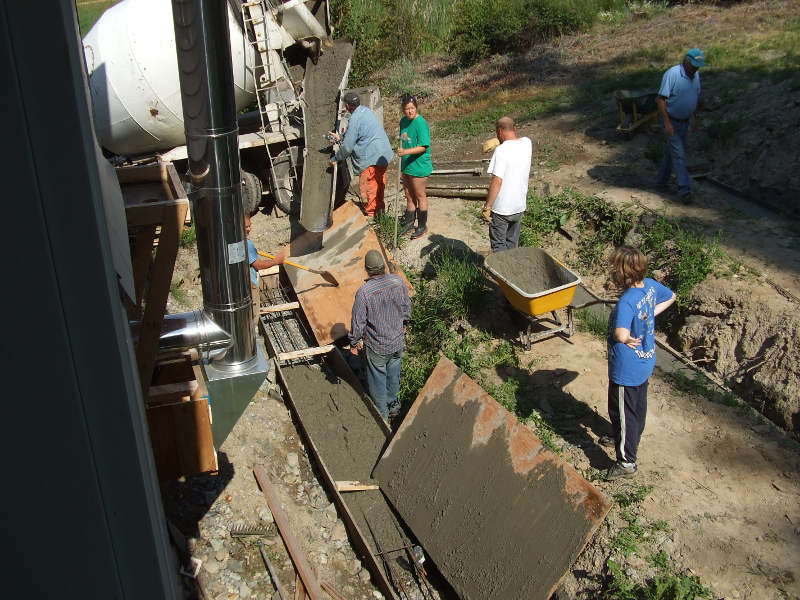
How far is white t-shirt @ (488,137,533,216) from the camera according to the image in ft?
23.1

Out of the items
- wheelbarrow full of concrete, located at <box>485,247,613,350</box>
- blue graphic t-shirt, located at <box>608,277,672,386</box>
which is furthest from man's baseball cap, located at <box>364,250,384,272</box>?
blue graphic t-shirt, located at <box>608,277,672,386</box>

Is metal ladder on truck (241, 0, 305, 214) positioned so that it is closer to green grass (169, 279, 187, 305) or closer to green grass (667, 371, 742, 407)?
green grass (169, 279, 187, 305)

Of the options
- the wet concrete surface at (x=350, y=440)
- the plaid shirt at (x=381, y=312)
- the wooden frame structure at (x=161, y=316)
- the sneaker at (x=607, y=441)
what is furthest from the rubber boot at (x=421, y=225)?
the wooden frame structure at (x=161, y=316)

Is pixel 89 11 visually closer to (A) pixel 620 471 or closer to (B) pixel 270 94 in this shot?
(B) pixel 270 94

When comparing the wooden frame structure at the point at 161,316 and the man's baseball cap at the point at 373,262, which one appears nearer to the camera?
the wooden frame structure at the point at 161,316

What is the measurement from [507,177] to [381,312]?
6.99 feet

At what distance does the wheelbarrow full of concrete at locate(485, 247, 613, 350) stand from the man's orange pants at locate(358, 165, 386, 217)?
9.05ft

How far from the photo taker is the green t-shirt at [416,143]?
8500mm

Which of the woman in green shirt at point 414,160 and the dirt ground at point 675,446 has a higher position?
the woman in green shirt at point 414,160

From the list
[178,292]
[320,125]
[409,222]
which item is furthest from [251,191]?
[409,222]

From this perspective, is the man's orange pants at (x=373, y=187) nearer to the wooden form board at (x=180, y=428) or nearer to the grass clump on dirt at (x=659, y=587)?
the wooden form board at (x=180, y=428)

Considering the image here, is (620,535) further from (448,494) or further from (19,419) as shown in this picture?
(19,419)

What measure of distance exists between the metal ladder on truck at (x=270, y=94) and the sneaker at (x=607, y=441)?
653 centimetres

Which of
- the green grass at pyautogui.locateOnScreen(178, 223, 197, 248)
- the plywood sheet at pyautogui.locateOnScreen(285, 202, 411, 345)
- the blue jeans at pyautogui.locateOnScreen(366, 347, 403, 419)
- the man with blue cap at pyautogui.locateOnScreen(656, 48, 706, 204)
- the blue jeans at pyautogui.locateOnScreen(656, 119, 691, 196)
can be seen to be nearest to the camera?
the blue jeans at pyautogui.locateOnScreen(366, 347, 403, 419)
